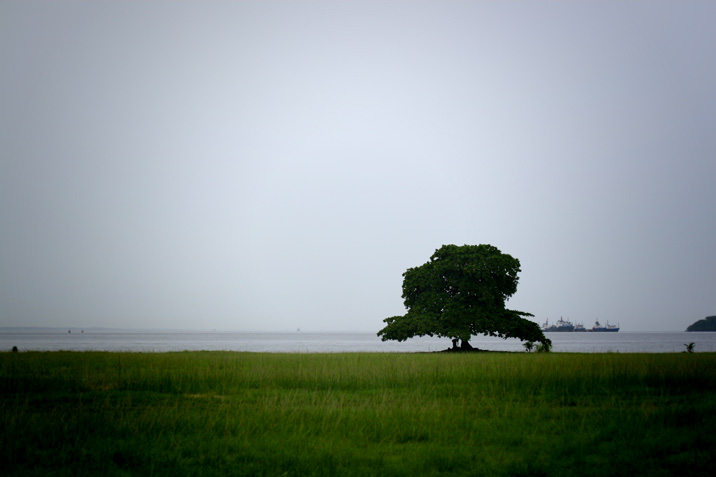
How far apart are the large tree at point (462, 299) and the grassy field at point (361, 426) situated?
20.8m

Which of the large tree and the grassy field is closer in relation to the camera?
the grassy field

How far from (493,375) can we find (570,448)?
934 cm

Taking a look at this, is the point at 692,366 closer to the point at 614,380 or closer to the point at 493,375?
the point at 614,380

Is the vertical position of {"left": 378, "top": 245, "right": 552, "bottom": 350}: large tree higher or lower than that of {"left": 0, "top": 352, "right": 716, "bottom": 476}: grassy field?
higher

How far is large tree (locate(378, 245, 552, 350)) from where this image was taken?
123ft

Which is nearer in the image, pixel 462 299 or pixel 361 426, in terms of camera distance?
pixel 361 426

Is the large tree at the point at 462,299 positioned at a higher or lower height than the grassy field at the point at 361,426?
higher

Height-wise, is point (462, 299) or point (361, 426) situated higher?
point (462, 299)

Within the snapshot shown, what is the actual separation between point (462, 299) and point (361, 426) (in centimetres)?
3112

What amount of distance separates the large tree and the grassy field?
2085 centimetres

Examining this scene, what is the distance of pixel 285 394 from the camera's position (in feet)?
45.7

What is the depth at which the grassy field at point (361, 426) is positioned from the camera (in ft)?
24.8

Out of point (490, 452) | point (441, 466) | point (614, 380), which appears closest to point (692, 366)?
point (614, 380)

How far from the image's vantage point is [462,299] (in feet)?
130
